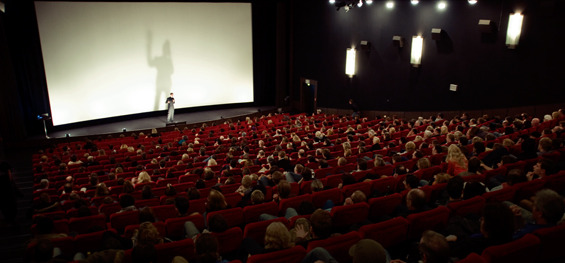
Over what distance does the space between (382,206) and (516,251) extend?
5.32ft

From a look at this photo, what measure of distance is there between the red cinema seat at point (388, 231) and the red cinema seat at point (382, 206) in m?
0.63

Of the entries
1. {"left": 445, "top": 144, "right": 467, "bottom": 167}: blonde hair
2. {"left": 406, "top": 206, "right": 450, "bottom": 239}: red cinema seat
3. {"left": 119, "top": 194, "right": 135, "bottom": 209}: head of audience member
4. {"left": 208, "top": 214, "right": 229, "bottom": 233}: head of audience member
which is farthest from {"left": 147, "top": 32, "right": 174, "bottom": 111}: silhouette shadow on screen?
{"left": 406, "top": 206, "right": 450, "bottom": 239}: red cinema seat

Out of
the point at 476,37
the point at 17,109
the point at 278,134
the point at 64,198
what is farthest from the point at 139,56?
the point at 476,37

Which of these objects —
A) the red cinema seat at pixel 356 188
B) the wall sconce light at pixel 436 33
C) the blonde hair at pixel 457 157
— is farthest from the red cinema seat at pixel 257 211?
the wall sconce light at pixel 436 33

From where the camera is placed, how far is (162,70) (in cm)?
1558

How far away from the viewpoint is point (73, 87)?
44.6ft

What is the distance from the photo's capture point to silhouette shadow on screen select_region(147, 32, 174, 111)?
15.3 m

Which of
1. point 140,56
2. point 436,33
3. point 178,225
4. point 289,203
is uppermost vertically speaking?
point 436,33

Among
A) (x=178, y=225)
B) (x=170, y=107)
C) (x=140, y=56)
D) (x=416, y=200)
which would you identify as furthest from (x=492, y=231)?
(x=140, y=56)

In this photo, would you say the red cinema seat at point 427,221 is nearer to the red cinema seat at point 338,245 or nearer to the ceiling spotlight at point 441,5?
the red cinema seat at point 338,245

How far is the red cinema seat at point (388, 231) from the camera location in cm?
358

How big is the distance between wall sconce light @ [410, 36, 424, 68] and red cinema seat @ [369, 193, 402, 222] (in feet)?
31.4

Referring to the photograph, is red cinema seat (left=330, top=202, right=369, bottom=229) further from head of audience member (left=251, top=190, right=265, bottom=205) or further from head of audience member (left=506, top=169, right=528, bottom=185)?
head of audience member (left=506, top=169, right=528, bottom=185)

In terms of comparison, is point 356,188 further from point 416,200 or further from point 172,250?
point 172,250
